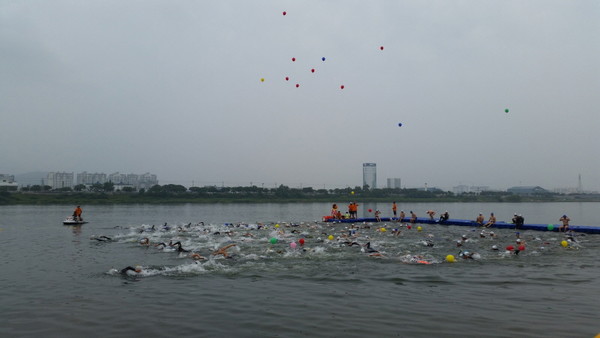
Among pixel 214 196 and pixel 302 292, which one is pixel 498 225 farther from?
pixel 214 196

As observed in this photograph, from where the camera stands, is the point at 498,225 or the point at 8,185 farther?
the point at 8,185

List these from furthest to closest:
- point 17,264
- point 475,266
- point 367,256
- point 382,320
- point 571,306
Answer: point 367,256 < point 17,264 < point 475,266 < point 571,306 < point 382,320

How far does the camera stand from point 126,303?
35.9ft

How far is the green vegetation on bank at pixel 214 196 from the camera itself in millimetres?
97256

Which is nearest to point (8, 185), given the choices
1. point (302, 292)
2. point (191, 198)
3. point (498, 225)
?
point (191, 198)

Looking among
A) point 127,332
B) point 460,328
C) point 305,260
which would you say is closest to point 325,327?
point 460,328

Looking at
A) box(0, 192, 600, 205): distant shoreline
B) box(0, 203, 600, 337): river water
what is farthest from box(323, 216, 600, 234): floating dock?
box(0, 192, 600, 205): distant shoreline

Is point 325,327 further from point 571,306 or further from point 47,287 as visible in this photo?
point 47,287

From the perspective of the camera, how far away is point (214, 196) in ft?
381

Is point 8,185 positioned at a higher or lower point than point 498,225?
higher

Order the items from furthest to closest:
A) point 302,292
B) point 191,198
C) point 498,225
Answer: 1. point 191,198
2. point 498,225
3. point 302,292

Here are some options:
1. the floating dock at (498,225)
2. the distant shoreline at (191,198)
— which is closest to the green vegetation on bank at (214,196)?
the distant shoreline at (191,198)

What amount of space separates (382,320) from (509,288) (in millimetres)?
5278

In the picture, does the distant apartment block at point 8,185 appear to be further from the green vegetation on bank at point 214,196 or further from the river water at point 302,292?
the river water at point 302,292
